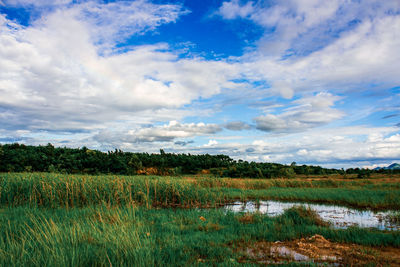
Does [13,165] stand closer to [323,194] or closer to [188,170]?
[188,170]

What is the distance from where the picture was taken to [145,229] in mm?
7719

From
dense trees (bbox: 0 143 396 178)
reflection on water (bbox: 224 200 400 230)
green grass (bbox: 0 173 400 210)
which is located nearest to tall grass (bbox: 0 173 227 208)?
green grass (bbox: 0 173 400 210)

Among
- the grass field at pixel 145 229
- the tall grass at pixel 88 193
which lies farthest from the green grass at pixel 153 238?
the tall grass at pixel 88 193

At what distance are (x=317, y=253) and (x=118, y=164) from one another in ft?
108

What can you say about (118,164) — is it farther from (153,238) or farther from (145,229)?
(153,238)

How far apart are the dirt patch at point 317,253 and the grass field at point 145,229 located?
7 cm

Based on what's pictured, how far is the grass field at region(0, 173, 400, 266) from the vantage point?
527 centimetres

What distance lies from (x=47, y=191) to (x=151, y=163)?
28136 mm

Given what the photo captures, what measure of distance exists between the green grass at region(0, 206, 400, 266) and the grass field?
0.06 feet

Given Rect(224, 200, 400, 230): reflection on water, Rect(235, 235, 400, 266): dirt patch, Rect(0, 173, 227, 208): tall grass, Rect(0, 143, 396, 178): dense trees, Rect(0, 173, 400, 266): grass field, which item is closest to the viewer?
Rect(0, 173, 400, 266): grass field

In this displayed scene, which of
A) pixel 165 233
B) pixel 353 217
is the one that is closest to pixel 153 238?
pixel 165 233

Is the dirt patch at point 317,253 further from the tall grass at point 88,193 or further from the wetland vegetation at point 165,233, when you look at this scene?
the tall grass at point 88,193

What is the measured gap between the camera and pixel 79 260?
4.94 meters

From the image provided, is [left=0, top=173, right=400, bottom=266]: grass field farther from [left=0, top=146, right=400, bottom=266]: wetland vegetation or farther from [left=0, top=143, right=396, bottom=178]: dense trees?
[left=0, top=143, right=396, bottom=178]: dense trees
